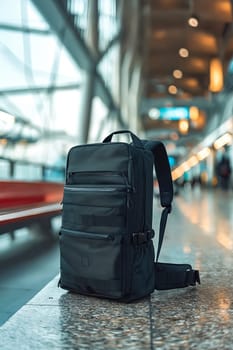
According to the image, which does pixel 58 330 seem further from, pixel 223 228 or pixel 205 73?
pixel 205 73

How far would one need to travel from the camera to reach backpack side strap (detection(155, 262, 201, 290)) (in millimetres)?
2600

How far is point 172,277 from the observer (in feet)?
8.56

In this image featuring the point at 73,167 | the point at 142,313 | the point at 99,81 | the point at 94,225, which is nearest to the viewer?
the point at 142,313

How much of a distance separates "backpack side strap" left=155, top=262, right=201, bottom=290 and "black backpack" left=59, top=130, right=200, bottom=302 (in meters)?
0.09

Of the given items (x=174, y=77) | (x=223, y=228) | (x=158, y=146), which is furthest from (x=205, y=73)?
(x=158, y=146)

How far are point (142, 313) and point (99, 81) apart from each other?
13849mm

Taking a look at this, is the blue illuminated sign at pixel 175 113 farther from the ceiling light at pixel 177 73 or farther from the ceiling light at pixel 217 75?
the ceiling light at pixel 177 73

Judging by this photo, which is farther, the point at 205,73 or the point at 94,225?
the point at 205,73

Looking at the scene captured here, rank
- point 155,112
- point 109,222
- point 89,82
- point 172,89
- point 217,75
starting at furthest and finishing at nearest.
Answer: point 172,89 → point 155,112 → point 217,75 → point 89,82 → point 109,222

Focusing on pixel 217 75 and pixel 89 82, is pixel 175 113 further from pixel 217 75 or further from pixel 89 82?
pixel 89 82

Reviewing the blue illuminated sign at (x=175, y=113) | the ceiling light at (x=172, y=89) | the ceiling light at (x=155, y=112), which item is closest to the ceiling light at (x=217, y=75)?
the blue illuminated sign at (x=175, y=113)

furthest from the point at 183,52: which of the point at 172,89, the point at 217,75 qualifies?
the point at 172,89

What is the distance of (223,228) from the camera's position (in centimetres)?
586

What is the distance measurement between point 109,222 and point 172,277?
606mm
